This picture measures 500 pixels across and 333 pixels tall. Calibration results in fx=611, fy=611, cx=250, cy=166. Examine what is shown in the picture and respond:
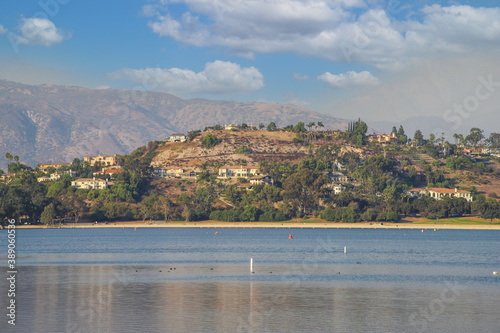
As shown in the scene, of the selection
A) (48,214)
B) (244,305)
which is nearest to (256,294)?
(244,305)

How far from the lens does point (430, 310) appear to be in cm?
4381

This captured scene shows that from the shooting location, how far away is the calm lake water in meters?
39.0

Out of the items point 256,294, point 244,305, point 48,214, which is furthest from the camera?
point 48,214

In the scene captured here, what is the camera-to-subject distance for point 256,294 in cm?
5103

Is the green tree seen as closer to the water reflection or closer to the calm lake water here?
the calm lake water

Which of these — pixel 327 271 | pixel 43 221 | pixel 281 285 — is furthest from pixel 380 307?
pixel 43 221

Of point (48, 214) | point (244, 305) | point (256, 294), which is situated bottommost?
point (256, 294)

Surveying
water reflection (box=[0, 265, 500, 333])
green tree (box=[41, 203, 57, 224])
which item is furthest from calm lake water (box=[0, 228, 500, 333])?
green tree (box=[41, 203, 57, 224])

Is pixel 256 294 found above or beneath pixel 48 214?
beneath

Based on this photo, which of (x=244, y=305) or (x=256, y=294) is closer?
(x=244, y=305)

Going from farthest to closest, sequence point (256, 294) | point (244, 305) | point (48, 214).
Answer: point (48, 214) → point (256, 294) → point (244, 305)

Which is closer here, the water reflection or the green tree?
the water reflection

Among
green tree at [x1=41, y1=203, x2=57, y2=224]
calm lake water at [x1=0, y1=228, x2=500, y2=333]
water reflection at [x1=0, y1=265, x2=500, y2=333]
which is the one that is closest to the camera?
water reflection at [x1=0, y1=265, x2=500, y2=333]

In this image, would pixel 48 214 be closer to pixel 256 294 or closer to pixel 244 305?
pixel 256 294
